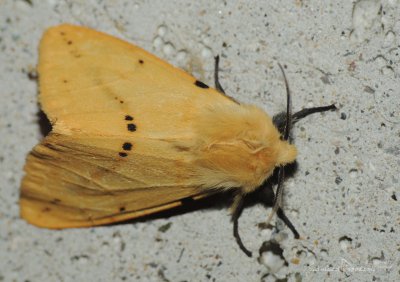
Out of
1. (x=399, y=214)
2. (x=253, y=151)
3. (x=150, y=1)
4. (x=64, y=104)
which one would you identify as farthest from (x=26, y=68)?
(x=399, y=214)

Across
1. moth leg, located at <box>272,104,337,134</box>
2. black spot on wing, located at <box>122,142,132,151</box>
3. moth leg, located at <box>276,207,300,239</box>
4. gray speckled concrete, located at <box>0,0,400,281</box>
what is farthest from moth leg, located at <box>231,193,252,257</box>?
black spot on wing, located at <box>122,142,132,151</box>

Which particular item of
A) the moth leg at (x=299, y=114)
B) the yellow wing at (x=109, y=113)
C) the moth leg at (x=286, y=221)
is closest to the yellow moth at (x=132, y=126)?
the yellow wing at (x=109, y=113)

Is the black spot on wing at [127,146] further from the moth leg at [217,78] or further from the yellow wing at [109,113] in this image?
the moth leg at [217,78]

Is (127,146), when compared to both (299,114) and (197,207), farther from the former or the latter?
(299,114)

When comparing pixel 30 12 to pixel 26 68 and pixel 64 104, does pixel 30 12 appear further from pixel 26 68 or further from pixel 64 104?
pixel 64 104

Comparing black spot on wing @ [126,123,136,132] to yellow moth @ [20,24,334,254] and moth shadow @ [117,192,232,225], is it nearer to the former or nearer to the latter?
yellow moth @ [20,24,334,254]

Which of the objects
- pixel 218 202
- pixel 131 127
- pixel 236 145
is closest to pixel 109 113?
pixel 131 127

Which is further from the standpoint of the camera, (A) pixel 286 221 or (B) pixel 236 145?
(A) pixel 286 221
